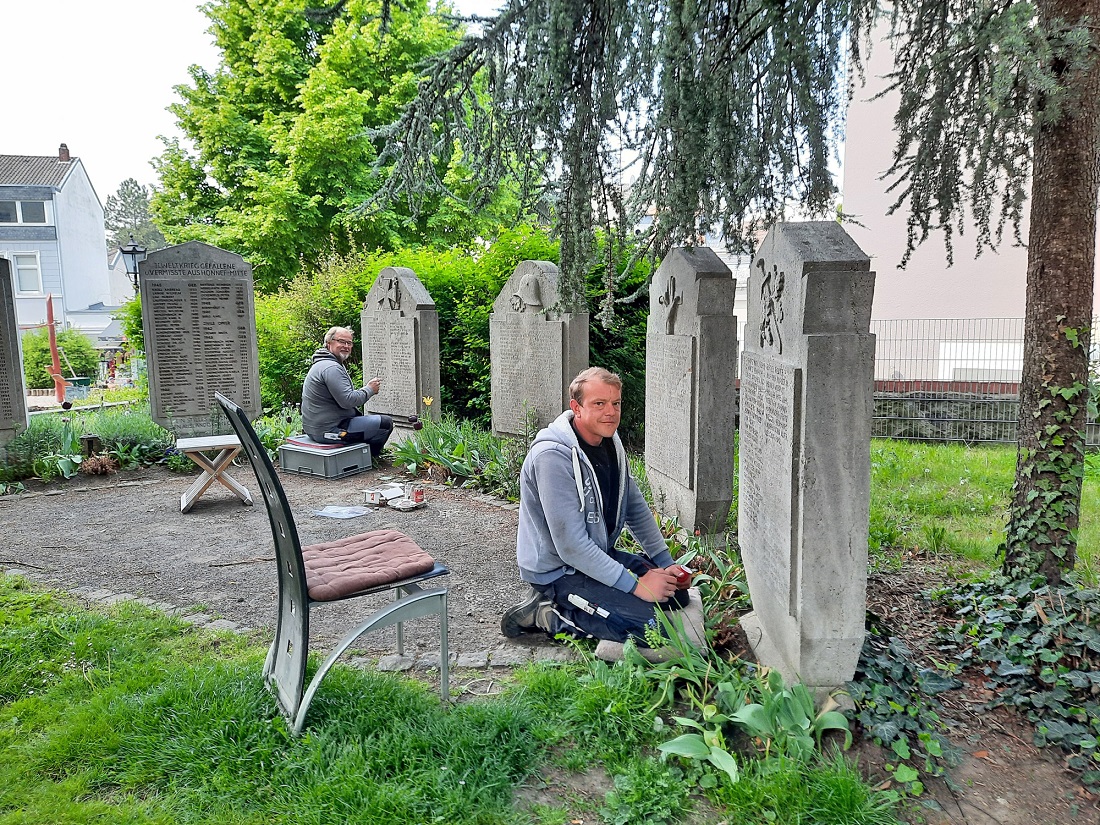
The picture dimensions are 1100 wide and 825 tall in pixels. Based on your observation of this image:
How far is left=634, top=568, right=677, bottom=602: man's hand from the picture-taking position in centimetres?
349

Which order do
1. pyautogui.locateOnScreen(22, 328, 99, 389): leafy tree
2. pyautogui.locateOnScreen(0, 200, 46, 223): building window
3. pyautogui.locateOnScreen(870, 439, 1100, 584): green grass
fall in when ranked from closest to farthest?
pyautogui.locateOnScreen(870, 439, 1100, 584): green grass, pyautogui.locateOnScreen(22, 328, 99, 389): leafy tree, pyautogui.locateOnScreen(0, 200, 46, 223): building window

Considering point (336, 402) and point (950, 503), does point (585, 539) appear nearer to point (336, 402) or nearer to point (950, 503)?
point (950, 503)

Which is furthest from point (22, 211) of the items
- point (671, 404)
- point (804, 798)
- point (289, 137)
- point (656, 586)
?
point (804, 798)

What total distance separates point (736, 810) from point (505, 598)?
238 cm

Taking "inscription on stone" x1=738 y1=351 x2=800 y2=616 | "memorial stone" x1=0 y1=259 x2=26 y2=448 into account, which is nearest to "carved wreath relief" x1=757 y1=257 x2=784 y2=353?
"inscription on stone" x1=738 y1=351 x2=800 y2=616

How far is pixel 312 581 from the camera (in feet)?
10.0

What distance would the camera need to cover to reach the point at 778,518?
10.5ft

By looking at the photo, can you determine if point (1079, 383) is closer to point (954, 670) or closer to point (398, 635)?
point (954, 670)

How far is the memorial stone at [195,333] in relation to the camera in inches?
297

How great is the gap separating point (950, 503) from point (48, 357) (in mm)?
24946

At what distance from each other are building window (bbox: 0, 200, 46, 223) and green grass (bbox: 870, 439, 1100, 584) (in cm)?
3625

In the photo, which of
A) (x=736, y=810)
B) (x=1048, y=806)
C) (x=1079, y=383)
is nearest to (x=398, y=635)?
(x=736, y=810)

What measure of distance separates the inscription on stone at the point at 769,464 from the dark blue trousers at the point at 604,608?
1.73 ft

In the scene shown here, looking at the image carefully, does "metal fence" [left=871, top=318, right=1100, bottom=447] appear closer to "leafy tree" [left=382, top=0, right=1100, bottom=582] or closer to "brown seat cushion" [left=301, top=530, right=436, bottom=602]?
"leafy tree" [left=382, top=0, right=1100, bottom=582]
